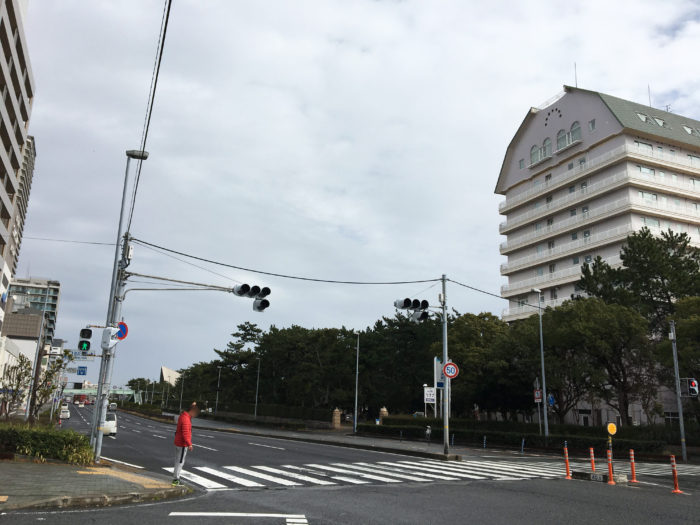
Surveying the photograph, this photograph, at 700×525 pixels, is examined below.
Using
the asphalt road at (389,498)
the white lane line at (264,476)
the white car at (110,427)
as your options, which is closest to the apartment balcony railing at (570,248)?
the asphalt road at (389,498)

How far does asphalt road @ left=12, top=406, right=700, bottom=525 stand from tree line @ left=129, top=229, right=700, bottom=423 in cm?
1815

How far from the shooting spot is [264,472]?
15.5 meters

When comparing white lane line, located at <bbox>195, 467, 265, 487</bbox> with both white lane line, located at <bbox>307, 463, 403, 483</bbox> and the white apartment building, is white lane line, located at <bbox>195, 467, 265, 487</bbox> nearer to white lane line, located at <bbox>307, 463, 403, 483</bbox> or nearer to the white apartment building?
white lane line, located at <bbox>307, 463, 403, 483</bbox>

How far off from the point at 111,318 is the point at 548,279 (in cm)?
5136

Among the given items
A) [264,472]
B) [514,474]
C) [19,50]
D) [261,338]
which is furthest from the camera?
[261,338]

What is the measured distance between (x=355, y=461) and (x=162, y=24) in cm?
1610

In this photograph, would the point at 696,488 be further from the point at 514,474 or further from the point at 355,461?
the point at 355,461

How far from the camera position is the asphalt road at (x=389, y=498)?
8.66 metres

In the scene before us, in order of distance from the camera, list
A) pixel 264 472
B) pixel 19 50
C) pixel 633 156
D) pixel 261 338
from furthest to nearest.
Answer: pixel 261 338, pixel 633 156, pixel 19 50, pixel 264 472

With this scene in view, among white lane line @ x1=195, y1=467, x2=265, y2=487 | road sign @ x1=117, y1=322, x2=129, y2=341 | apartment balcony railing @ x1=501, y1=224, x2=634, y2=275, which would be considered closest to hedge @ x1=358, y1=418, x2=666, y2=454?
white lane line @ x1=195, y1=467, x2=265, y2=487

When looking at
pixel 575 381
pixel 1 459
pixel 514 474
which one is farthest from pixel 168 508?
pixel 575 381

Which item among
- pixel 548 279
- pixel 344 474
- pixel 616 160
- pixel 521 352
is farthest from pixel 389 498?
pixel 548 279

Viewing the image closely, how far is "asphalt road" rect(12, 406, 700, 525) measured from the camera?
8664 mm

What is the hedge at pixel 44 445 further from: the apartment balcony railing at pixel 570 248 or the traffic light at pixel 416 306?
the apartment balcony railing at pixel 570 248
